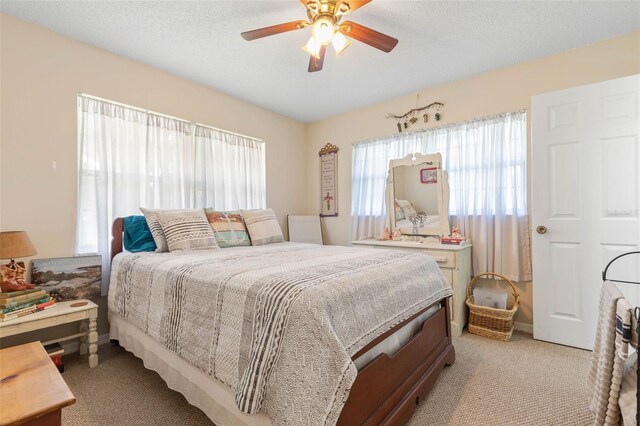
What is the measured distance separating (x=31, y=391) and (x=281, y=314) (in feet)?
2.99

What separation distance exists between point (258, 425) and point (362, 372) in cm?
47

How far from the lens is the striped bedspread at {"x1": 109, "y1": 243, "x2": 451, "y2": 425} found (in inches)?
40.8

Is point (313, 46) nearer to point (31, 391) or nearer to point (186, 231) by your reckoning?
point (186, 231)

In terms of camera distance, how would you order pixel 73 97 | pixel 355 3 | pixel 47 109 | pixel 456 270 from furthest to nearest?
pixel 456 270 → pixel 73 97 → pixel 47 109 → pixel 355 3

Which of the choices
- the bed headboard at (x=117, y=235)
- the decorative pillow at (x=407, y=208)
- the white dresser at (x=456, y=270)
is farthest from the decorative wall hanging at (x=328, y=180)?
→ the bed headboard at (x=117, y=235)

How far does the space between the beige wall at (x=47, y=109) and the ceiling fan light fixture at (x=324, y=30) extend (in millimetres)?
1909

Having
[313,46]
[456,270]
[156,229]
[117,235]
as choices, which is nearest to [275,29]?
[313,46]

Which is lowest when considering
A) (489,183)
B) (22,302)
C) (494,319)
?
(494,319)

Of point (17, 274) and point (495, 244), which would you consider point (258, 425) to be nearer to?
point (17, 274)

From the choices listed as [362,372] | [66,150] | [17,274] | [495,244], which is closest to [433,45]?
[495,244]

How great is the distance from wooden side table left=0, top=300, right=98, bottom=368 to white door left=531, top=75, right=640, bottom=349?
3.53m

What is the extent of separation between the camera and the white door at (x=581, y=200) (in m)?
2.18

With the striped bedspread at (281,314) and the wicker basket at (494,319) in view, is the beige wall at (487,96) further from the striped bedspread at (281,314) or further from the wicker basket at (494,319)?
the striped bedspread at (281,314)

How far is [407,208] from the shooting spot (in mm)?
3486
